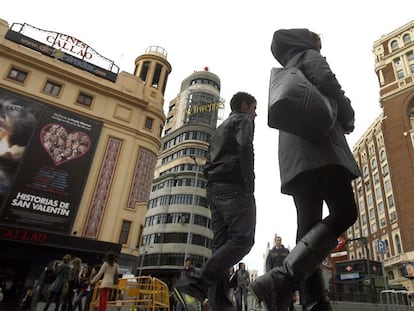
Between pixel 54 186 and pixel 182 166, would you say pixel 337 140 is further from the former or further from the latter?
pixel 182 166

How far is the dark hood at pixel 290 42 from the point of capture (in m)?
2.58

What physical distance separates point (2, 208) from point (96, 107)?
10.5 m

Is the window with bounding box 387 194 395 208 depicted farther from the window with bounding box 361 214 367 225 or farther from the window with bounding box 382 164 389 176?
the window with bounding box 361 214 367 225

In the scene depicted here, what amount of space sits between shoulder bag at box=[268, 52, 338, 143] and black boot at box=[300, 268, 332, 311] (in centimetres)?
99

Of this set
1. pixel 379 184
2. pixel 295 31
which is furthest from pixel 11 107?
pixel 379 184

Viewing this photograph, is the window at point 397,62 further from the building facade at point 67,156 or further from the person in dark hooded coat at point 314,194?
the person in dark hooded coat at point 314,194

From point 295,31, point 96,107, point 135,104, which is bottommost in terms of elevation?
point 295,31

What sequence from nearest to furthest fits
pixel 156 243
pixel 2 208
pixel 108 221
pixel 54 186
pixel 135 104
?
pixel 2 208 → pixel 54 186 → pixel 108 221 → pixel 135 104 → pixel 156 243

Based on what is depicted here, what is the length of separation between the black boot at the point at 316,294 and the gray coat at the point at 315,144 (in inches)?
26.7

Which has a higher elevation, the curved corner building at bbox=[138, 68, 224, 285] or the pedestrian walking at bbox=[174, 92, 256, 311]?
the curved corner building at bbox=[138, 68, 224, 285]

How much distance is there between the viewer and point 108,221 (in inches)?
853

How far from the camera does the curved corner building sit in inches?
1517

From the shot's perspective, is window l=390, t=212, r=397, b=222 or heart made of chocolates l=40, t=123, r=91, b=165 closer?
heart made of chocolates l=40, t=123, r=91, b=165

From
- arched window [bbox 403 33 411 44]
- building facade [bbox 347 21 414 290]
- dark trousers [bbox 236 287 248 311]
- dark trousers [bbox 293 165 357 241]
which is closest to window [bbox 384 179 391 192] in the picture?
building facade [bbox 347 21 414 290]
